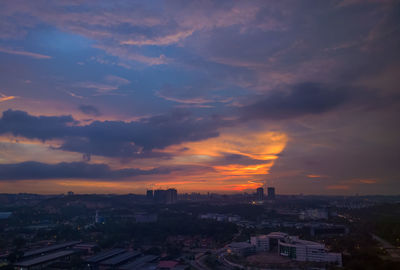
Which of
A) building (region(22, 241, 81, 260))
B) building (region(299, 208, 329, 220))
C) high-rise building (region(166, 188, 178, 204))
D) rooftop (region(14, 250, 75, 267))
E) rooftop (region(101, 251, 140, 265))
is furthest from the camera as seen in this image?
high-rise building (region(166, 188, 178, 204))

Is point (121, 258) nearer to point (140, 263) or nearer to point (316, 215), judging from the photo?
point (140, 263)

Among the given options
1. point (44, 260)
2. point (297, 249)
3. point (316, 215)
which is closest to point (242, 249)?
point (297, 249)

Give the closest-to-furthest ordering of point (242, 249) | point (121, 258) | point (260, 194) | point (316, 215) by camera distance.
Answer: point (121, 258)
point (242, 249)
point (316, 215)
point (260, 194)

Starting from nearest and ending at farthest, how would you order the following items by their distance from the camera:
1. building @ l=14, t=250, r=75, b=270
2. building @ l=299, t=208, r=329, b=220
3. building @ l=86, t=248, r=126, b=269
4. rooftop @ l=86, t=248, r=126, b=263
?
1. building @ l=14, t=250, r=75, b=270
2. building @ l=86, t=248, r=126, b=269
3. rooftop @ l=86, t=248, r=126, b=263
4. building @ l=299, t=208, r=329, b=220

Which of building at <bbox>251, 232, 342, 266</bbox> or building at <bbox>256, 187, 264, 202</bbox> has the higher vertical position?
building at <bbox>256, 187, 264, 202</bbox>

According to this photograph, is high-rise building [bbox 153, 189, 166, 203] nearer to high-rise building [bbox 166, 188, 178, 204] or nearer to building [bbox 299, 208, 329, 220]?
high-rise building [bbox 166, 188, 178, 204]

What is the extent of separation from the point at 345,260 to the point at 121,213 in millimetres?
31231

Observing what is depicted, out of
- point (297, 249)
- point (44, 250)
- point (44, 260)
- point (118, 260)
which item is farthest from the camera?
point (44, 250)

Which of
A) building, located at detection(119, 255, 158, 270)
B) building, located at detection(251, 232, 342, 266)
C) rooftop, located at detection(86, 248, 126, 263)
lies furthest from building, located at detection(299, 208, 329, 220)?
rooftop, located at detection(86, 248, 126, 263)

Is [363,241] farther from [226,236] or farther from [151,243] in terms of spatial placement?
[151,243]

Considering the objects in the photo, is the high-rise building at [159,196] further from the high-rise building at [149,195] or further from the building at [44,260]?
the building at [44,260]

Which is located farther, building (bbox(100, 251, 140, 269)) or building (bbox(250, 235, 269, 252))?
building (bbox(250, 235, 269, 252))

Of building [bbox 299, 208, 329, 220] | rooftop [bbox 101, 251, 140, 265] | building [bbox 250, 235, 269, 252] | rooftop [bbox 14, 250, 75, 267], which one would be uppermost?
building [bbox 299, 208, 329, 220]

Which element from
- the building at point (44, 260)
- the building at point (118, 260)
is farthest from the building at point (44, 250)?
the building at point (118, 260)
